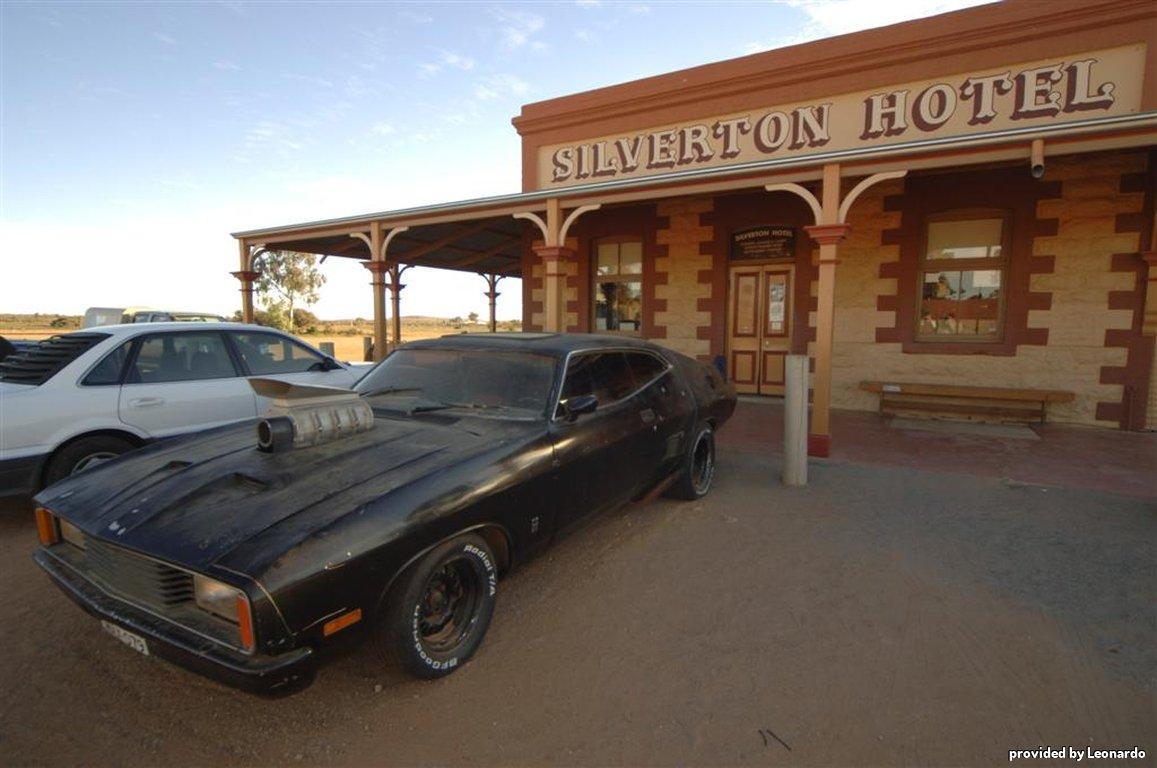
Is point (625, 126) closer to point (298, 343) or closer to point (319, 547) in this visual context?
point (298, 343)

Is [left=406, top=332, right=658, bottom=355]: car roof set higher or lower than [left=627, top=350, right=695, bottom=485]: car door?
higher

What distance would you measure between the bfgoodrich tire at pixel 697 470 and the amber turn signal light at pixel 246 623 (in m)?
3.29

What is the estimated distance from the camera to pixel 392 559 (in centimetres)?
224

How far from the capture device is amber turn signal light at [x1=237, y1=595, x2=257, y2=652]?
1922 mm

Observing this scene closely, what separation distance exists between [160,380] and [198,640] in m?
3.40

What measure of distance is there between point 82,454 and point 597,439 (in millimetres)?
3646

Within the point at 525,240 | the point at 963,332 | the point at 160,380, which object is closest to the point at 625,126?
the point at 525,240

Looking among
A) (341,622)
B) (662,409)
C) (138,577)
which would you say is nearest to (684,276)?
(662,409)

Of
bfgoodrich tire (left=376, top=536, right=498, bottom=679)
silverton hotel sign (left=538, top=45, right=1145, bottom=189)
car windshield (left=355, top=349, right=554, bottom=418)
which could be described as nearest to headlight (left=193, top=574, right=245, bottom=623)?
bfgoodrich tire (left=376, top=536, right=498, bottom=679)

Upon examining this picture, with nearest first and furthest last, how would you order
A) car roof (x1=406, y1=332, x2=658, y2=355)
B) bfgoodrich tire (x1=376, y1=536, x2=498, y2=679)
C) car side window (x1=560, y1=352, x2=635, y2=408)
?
bfgoodrich tire (x1=376, y1=536, x2=498, y2=679), car side window (x1=560, y1=352, x2=635, y2=408), car roof (x1=406, y1=332, x2=658, y2=355)

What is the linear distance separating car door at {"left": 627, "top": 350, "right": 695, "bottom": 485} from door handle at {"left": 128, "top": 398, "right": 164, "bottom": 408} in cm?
357

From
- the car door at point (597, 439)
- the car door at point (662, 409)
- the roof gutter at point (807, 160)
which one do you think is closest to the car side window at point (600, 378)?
the car door at point (597, 439)

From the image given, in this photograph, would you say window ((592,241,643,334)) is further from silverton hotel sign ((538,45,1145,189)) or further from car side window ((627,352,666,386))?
car side window ((627,352,666,386))

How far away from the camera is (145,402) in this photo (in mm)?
4500
